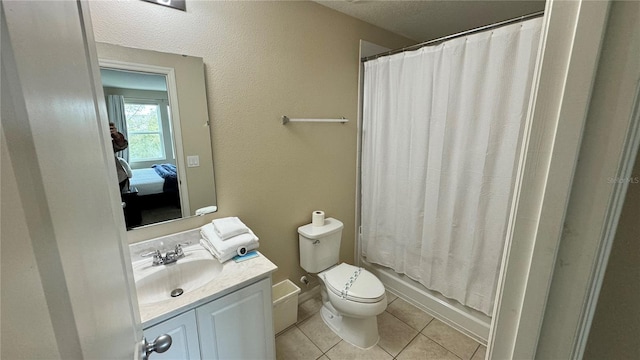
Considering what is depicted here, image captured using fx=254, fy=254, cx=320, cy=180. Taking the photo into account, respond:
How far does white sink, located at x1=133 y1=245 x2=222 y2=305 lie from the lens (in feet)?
4.04

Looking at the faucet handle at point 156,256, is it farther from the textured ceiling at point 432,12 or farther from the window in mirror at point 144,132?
the textured ceiling at point 432,12

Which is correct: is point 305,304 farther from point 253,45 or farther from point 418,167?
point 253,45

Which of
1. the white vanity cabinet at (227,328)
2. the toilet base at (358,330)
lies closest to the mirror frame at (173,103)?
the white vanity cabinet at (227,328)

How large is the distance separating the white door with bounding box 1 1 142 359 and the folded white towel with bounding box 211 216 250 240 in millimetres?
839

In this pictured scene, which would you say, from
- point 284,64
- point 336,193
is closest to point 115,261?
point 284,64

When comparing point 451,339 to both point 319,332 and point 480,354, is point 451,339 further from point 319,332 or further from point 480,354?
point 319,332

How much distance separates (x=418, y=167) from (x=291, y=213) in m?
1.01

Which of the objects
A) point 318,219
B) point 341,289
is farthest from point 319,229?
point 341,289

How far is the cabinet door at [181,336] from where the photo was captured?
3.40 ft

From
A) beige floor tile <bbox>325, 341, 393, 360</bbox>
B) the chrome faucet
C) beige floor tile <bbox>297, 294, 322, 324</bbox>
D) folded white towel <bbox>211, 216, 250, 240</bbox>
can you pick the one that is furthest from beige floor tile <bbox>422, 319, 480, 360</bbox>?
the chrome faucet

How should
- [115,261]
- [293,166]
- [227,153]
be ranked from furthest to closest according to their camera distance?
[293,166]
[227,153]
[115,261]

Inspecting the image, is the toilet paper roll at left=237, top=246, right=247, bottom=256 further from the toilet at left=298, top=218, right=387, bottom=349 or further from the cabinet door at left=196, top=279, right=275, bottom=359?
the toilet at left=298, top=218, right=387, bottom=349

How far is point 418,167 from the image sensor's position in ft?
6.18

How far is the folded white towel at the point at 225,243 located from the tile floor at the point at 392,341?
0.82 metres
